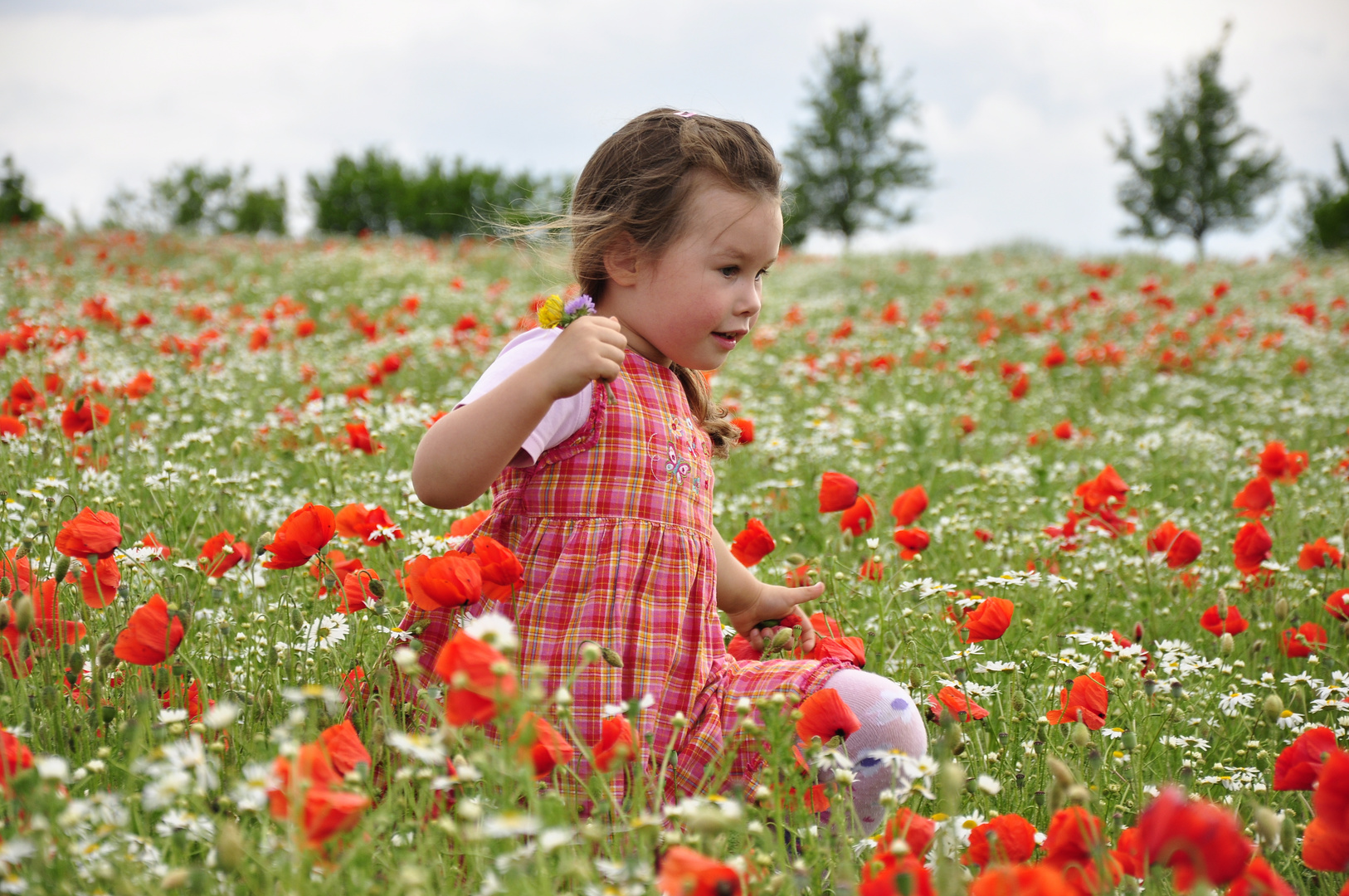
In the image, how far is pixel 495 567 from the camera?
185 centimetres

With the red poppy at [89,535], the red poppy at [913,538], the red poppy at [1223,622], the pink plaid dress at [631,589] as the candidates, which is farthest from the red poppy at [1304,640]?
the red poppy at [89,535]

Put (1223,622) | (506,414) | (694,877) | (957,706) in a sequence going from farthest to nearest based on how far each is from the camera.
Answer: (1223,622) → (957,706) → (506,414) → (694,877)

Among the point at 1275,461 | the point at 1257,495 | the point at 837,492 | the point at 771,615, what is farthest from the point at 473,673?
the point at 1275,461

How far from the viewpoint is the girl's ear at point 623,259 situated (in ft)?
7.95

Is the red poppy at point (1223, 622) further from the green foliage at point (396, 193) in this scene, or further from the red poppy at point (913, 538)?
the green foliage at point (396, 193)

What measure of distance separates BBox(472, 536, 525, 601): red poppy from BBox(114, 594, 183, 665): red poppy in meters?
0.49

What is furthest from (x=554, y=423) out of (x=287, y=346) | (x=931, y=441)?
(x=287, y=346)

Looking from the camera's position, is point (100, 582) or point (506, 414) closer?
point (506, 414)

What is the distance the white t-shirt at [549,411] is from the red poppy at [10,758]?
38.9 inches

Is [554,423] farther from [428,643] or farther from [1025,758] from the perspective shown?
[1025,758]

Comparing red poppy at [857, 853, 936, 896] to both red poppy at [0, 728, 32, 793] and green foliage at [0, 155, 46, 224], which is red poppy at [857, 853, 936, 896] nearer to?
red poppy at [0, 728, 32, 793]

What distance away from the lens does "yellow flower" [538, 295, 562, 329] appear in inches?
86.9

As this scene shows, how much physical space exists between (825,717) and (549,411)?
802mm

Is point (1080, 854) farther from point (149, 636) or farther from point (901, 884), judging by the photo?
point (149, 636)
